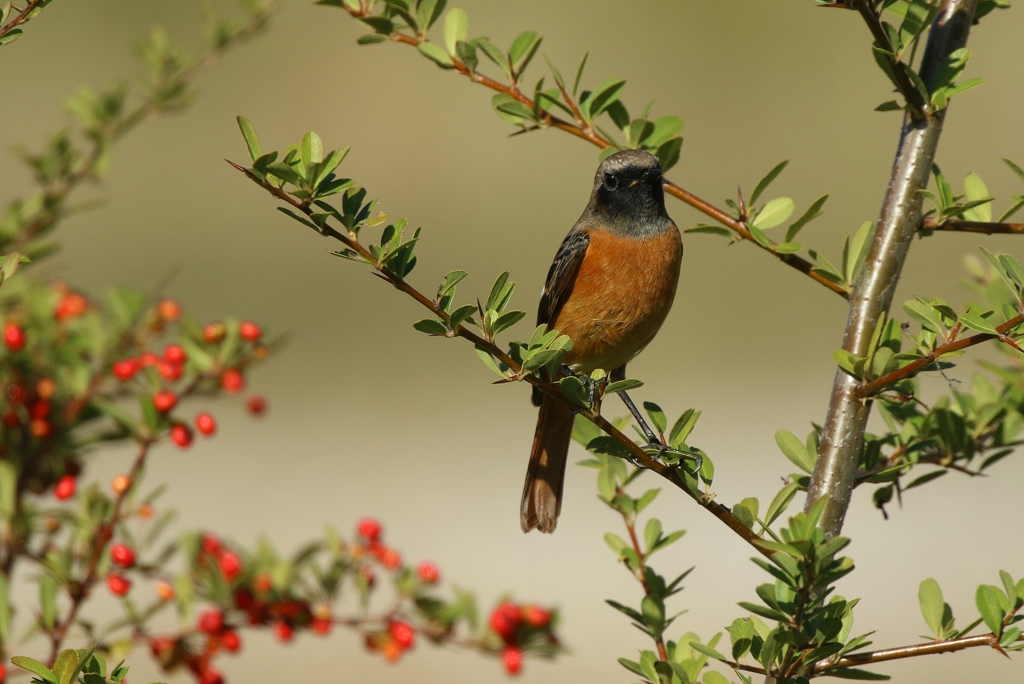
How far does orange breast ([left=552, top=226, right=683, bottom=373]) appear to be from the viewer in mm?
3471

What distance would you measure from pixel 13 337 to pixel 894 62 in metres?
2.16

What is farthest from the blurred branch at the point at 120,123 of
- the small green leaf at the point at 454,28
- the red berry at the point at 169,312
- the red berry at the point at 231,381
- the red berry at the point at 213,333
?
the small green leaf at the point at 454,28

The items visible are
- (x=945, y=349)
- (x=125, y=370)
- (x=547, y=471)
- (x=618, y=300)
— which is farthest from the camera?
(x=547, y=471)

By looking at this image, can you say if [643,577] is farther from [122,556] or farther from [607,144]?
[122,556]

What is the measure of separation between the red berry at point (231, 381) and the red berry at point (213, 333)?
0.09m

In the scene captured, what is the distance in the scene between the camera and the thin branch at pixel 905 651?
1.77 metres

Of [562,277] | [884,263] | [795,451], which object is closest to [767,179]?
[884,263]

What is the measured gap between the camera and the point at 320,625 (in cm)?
262

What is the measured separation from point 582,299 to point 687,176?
7.99 m

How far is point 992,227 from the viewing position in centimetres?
201

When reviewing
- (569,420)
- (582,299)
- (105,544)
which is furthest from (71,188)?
(569,420)

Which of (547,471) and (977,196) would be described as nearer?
(977,196)

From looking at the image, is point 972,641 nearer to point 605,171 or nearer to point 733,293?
point 605,171

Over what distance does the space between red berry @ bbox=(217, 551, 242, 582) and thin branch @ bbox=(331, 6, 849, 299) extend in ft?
4.80
